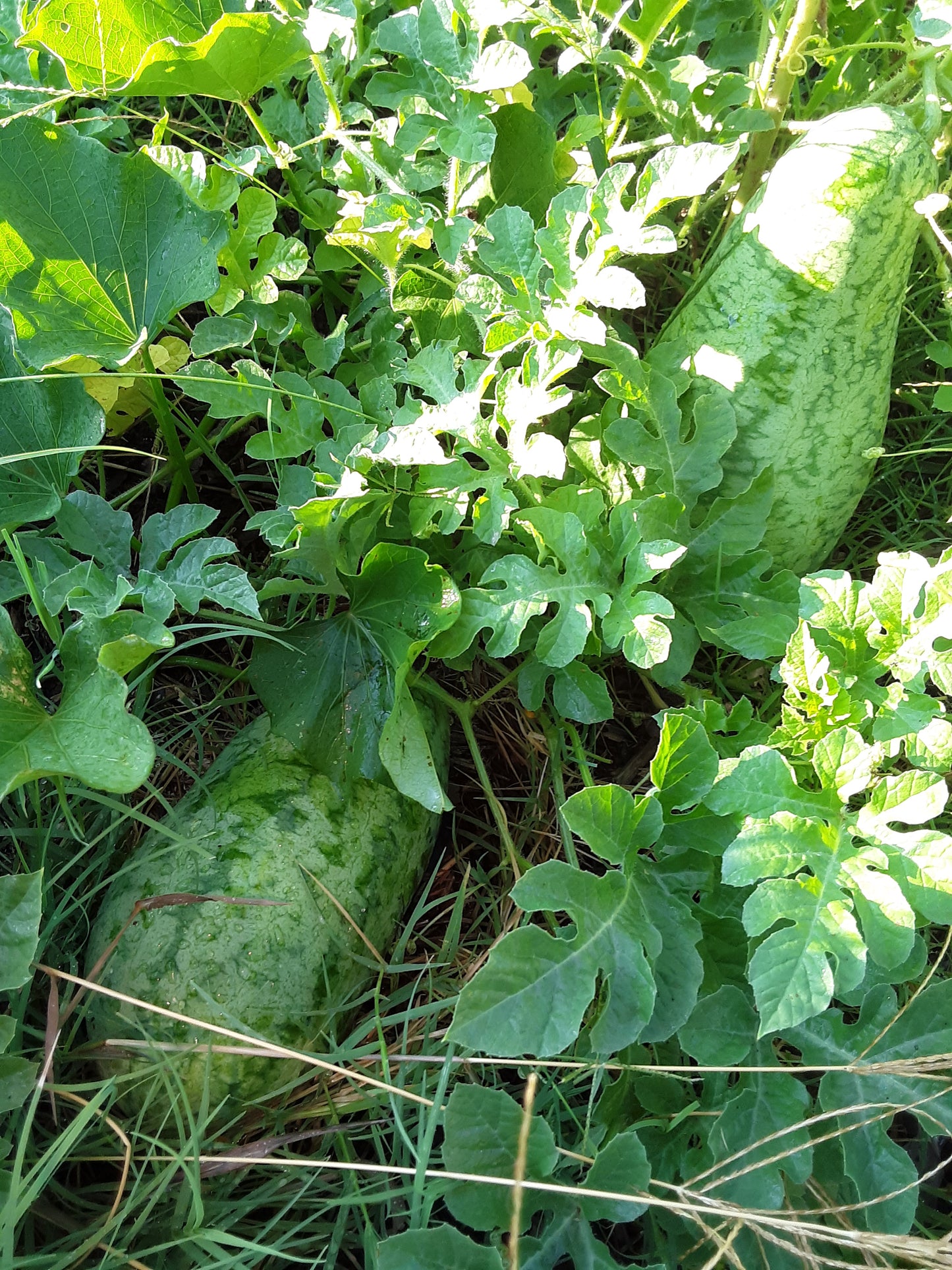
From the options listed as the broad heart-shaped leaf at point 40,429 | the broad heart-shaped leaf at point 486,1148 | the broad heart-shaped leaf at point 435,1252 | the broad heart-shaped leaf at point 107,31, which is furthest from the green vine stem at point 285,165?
the broad heart-shaped leaf at point 435,1252

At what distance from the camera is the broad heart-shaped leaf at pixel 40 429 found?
1581 millimetres

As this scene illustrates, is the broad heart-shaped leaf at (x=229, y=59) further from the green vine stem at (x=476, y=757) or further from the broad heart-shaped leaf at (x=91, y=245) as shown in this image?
the green vine stem at (x=476, y=757)

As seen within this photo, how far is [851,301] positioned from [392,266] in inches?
30.0

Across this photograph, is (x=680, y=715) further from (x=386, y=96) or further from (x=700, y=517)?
(x=386, y=96)

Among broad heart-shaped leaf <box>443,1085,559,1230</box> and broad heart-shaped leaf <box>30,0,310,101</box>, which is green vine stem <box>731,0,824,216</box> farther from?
broad heart-shaped leaf <box>443,1085,559,1230</box>

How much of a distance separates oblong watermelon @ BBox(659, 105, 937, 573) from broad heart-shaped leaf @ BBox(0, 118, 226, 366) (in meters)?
0.88

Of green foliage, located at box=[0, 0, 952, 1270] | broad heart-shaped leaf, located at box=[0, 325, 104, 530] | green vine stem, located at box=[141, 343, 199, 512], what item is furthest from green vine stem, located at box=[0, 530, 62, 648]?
green vine stem, located at box=[141, 343, 199, 512]

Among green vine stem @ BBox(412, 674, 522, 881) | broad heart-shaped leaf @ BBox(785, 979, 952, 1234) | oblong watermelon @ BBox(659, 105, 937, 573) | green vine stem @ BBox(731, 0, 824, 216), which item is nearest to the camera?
broad heart-shaped leaf @ BBox(785, 979, 952, 1234)

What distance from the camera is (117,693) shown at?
1.34m

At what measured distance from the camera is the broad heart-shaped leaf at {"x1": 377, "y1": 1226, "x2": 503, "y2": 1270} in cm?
119

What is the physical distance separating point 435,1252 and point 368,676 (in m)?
0.85

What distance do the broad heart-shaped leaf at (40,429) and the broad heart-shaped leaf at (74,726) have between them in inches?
12.0

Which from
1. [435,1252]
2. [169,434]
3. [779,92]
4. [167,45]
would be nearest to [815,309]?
[779,92]

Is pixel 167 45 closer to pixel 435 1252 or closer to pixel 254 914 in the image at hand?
pixel 254 914
